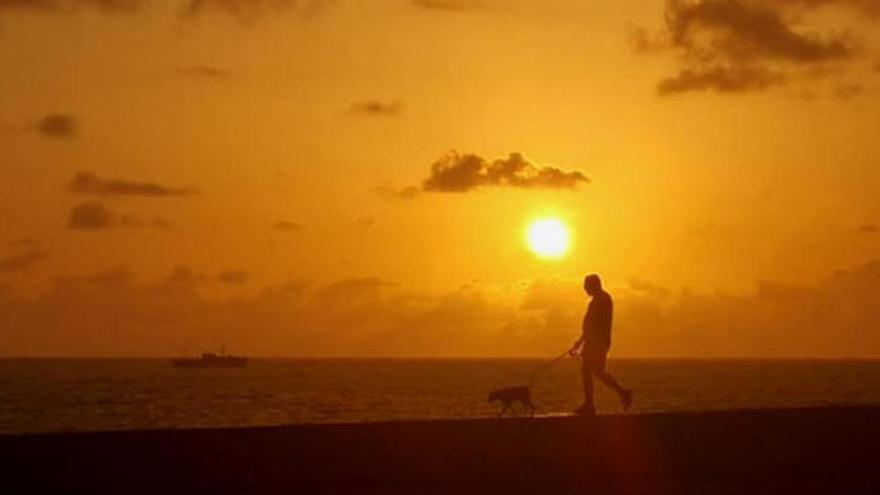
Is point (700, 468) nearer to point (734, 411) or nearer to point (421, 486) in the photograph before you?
point (734, 411)

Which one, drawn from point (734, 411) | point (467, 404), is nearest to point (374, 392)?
point (467, 404)

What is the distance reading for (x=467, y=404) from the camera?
119062 mm

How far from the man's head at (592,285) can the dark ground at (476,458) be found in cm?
333

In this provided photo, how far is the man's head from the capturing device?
75.8 feet

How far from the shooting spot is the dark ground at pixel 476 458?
15.0 meters

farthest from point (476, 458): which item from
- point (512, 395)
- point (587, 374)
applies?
point (512, 395)

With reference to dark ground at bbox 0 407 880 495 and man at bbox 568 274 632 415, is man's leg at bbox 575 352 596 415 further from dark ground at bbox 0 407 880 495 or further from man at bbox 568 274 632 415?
dark ground at bbox 0 407 880 495

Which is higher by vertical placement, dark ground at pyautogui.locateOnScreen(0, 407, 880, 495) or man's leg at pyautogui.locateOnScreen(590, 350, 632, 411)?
man's leg at pyautogui.locateOnScreen(590, 350, 632, 411)

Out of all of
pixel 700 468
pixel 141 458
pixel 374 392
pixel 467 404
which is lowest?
pixel 141 458

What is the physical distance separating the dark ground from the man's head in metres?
3.33

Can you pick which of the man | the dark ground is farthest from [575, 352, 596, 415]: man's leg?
the dark ground

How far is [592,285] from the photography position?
75.9 ft

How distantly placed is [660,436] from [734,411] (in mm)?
2113

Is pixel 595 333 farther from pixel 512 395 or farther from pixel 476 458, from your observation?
pixel 476 458
